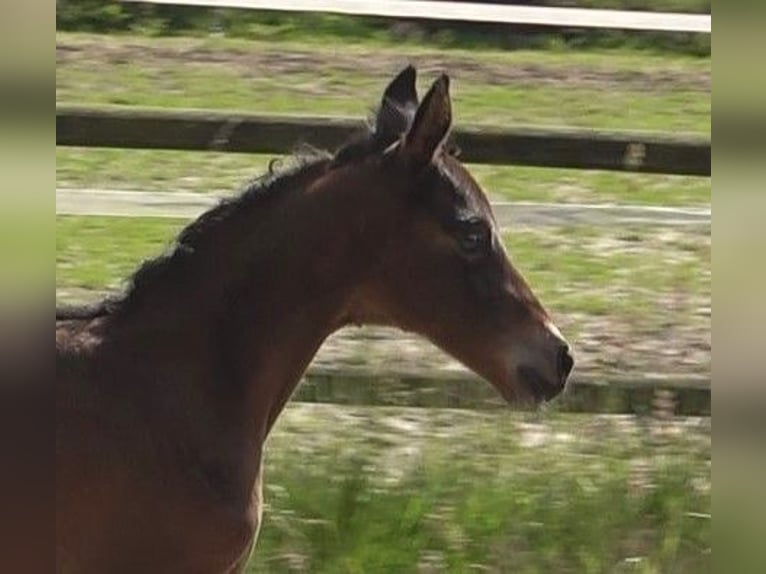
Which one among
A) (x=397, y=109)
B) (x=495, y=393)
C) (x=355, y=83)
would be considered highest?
(x=397, y=109)

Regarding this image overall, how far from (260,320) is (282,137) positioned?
1.51 m

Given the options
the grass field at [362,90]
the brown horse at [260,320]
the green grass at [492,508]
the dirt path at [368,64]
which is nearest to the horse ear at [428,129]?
the brown horse at [260,320]

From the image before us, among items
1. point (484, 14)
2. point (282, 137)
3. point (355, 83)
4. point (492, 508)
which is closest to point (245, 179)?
point (484, 14)

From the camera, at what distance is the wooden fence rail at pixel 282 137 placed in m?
4.79

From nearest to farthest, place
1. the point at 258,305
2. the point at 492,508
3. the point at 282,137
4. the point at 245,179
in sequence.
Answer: the point at 258,305 < the point at 492,508 < the point at 282,137 < the point at 245,179

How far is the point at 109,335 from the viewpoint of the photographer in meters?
3.29

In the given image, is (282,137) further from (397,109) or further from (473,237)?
(473,237)

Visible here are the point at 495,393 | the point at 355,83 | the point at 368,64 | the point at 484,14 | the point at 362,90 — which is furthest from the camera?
A: the point at 368,64

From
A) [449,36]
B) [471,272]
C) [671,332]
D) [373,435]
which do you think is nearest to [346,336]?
[373,435]

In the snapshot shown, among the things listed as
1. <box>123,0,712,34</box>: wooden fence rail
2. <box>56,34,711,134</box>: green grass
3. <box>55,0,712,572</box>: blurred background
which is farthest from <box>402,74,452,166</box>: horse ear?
<box>56,34,711,134</box>: green grass

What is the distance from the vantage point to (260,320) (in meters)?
3.37

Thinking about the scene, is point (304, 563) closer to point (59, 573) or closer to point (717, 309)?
point (59, 573)

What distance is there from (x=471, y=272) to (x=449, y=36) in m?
7.01

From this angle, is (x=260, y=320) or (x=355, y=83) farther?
(x=355, y=83)
